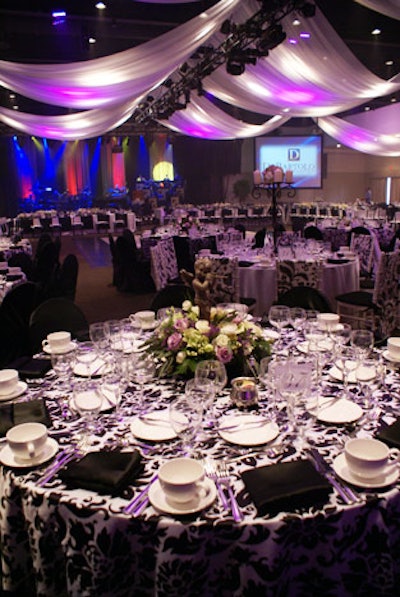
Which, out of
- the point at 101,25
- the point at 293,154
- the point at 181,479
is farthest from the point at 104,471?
the point at 293,154

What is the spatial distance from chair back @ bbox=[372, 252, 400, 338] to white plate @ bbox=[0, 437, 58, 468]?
397cm

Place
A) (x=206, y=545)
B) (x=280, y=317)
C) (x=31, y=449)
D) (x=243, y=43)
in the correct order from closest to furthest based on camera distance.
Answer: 1. (x=206, y=545)
2. (x=31, y=449)
3. (x=280, y=317)
4. (x=243, y=43)

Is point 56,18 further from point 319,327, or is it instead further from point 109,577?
point 109,577

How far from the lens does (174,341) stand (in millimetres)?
2320

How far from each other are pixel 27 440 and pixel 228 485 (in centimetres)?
68

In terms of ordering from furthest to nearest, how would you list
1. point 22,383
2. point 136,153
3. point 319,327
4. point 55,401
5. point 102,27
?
point 136,153 → point 102,27 → point 319,327 → point 22,383 → point 55,401

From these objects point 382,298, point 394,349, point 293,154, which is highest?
point 293,154

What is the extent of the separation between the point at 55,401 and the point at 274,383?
0.94 m

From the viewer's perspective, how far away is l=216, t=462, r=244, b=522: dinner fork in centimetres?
145

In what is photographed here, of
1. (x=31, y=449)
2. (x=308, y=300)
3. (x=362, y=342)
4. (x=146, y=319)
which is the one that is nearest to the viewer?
(x=31, y=449)

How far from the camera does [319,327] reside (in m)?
2.97

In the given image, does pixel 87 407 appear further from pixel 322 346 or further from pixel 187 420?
pixel 322 346

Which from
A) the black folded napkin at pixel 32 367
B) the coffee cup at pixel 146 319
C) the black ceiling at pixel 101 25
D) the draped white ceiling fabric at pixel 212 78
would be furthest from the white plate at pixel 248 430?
the black ceiling at pixel 101 25

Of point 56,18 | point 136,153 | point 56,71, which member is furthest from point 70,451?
point 136,153
